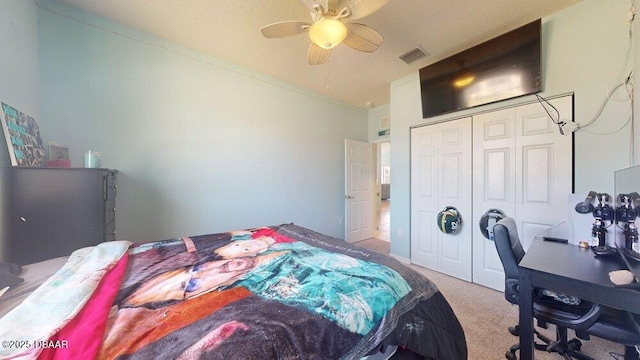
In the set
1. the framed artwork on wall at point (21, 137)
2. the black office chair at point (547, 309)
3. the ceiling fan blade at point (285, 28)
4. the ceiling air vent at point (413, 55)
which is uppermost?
the ceiling air vent at point (413, 55)

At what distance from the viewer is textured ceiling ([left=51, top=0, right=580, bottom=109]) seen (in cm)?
197

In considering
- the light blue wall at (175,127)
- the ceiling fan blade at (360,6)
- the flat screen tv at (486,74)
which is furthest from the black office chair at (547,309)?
the light blue wall at (175,127)

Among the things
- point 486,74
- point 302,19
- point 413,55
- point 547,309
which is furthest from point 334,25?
point 547,309

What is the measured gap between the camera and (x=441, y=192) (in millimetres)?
2969

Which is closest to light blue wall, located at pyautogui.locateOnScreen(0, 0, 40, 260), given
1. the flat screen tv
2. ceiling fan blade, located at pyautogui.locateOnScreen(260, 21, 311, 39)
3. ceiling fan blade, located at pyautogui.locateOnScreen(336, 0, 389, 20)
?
ceiling fan blade, located at pyautogui.locateOnScreen(260, 21, 311, 39)

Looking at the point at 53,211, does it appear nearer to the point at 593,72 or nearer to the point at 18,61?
the point at 18,61

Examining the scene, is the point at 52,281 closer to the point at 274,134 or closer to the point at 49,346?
the point at 49,346

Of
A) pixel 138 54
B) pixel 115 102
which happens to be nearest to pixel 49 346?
pixel 115 102

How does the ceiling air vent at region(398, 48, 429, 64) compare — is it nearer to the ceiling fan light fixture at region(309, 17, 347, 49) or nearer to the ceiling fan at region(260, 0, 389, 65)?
the ceiling fan at region(260, 0, 389, 65)

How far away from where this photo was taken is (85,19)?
207cm

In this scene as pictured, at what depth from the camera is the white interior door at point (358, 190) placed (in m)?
4.22

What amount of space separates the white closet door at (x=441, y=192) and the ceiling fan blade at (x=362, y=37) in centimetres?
170

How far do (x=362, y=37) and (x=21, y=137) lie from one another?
2688mm

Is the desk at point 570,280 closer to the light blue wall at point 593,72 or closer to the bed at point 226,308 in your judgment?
the bed at point 226,308
